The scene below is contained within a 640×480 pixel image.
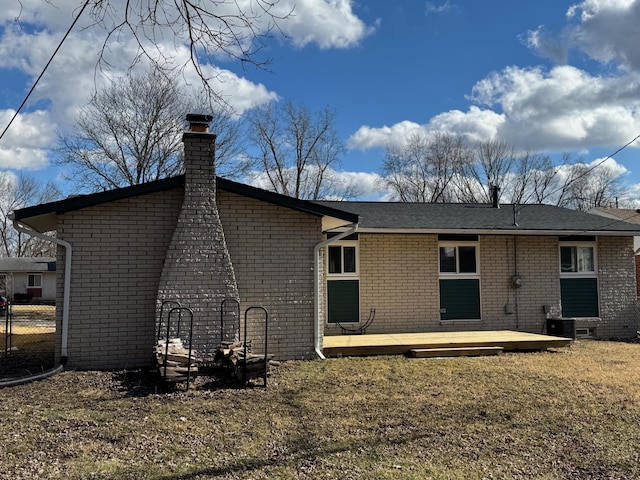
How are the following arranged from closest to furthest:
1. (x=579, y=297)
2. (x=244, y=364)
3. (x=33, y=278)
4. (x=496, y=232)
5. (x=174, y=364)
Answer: (x=174, y=364) → (x=244, y=364) → (x=496, y=232) → (x=579, y=297) → (x=33, y=278)

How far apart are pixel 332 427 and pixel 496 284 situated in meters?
8.14

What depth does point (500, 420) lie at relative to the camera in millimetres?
5352

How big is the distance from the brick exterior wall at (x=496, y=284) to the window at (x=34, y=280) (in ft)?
117

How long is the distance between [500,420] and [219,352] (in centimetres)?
384

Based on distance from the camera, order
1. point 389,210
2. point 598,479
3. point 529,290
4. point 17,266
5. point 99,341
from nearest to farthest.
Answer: point 598,479
point 99,341
point 529,290
point 389,210
point 17,266

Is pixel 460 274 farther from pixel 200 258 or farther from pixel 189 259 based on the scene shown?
pixel 189 259

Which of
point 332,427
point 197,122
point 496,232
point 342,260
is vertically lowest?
point 332,427

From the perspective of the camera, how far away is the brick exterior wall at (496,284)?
1159 cm

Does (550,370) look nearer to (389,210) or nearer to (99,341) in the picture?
(389,210)

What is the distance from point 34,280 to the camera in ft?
130

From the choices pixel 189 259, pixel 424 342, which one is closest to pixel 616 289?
pixel 424 342

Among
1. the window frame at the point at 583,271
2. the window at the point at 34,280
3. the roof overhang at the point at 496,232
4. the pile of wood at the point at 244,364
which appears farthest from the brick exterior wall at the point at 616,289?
the window at the point at 34,280

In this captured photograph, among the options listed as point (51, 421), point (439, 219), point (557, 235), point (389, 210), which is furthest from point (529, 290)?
point (51, 421)

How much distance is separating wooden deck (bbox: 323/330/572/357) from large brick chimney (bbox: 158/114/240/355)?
Answer: 7.54ft
